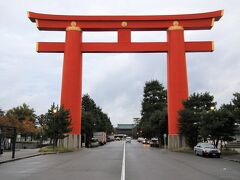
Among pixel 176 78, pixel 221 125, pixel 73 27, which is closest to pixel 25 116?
pixel 73 27

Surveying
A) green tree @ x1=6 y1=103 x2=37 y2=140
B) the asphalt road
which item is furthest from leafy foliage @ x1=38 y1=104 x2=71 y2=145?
green tree @ x1=6 y1=103 x2=37 y2=140

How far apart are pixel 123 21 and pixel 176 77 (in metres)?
10.6

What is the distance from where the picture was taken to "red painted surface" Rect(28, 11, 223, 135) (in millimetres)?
50188

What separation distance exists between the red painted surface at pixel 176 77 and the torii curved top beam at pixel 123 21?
1.78 m

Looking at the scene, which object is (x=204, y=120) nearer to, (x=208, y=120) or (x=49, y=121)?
(x=208, y=120)

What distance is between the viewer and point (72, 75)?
51625 millimetres

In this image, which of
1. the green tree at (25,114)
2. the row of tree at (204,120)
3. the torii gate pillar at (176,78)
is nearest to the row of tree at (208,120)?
the row of tree at (204,120)

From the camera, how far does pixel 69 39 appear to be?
51969 mm

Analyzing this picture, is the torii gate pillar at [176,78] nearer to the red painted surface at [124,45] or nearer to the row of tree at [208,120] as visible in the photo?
the red painted surface at [124,45]

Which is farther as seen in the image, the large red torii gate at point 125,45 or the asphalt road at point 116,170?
the large red torii gate at point 125,45

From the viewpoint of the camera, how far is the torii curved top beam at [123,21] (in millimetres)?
49812

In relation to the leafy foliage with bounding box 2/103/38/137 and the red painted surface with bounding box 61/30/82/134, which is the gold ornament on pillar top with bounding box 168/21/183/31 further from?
the leafy foliage with bounding box 2/103/38/137

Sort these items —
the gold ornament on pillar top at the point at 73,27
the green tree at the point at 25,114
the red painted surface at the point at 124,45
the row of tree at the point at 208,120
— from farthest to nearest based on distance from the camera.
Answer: the green tree at the point at 25,114 < the gold ornament on pillar top at the point at 73,27 < the red painted surface at the point at 124,45 < the row of tree at the point at 208,120

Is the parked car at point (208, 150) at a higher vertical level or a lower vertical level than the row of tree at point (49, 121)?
lower
